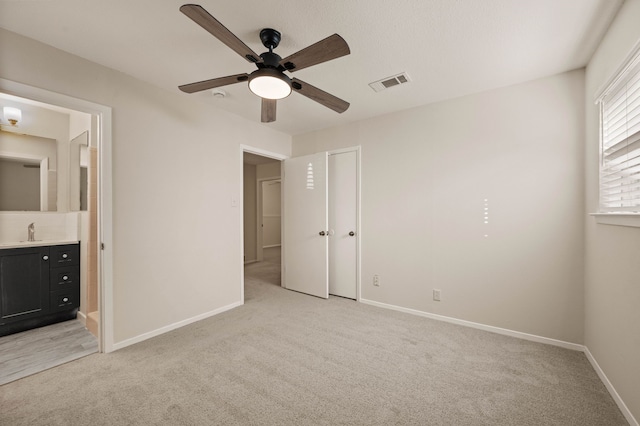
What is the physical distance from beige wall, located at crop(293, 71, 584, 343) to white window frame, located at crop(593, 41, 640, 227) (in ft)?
1.32

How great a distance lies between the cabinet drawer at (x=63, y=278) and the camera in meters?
2.93

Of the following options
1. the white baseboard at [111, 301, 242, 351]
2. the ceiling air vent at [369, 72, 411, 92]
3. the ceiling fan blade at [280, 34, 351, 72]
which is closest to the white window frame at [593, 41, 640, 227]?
the ceiling air vent at [369, 72, 411, 92]

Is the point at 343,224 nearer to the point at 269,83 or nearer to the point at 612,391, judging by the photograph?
the point at 269,83

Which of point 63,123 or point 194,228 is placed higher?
point 63,123

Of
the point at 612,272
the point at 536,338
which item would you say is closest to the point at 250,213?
the point at 536,338

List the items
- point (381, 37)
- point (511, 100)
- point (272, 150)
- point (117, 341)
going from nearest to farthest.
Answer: point (381, 37)
point (117, 341)
point (511, 100)
point (272, 150)

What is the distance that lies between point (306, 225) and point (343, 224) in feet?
1.89

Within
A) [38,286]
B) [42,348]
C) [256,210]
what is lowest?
[42,348]

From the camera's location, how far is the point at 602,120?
2010 mm

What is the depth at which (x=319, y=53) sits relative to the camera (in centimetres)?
155

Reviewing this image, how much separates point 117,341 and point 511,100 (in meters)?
4.38

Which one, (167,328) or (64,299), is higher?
(64,299)

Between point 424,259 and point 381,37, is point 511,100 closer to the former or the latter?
point 381,37

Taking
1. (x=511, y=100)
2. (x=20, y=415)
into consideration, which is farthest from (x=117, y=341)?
(x=511, y=100)
